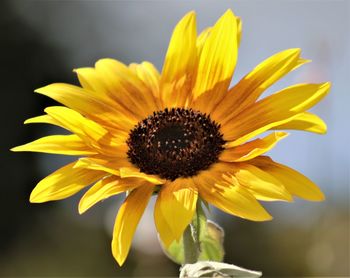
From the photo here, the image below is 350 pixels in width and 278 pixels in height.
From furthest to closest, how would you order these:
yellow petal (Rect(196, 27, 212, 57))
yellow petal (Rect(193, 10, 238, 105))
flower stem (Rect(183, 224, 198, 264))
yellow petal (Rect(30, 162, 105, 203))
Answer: yellow petal (Rect(196, 27, 212, 57)) < yellow petal (Rect(193, 10, 238, 105)) < yellow petal (Rect(30, 162, 105, 203)) < flower stem (Rect(183, 224, 198, 264))

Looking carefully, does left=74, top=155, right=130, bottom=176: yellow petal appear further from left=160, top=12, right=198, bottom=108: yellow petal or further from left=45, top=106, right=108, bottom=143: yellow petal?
left=160, top=12, right=198, bottom=108: yellow petal

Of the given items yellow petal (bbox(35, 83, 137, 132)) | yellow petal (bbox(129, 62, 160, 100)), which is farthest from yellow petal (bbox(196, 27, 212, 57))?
yellow petal (bbox(35, 83, 137, 132))

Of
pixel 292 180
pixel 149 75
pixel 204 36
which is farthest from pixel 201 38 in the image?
pixel 292 180

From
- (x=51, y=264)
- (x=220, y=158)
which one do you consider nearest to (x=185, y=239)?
(x=220, y=158)

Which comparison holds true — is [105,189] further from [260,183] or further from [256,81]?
[256,81]

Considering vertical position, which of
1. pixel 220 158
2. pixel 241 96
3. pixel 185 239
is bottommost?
pixel 185 239

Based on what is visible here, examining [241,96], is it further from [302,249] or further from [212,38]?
[302,249]
